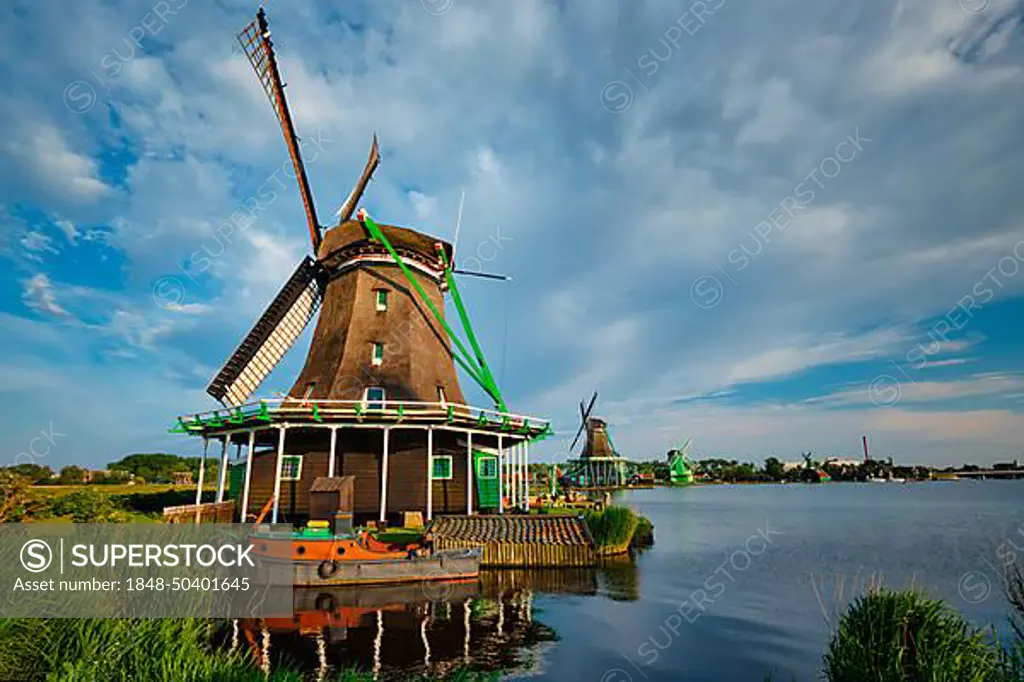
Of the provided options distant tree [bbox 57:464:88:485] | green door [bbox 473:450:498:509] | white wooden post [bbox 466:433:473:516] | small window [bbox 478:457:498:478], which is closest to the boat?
white wooden post [bbox 466:433:473:516]

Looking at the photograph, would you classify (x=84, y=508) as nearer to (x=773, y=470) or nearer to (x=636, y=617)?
A: (x=636, y=617)

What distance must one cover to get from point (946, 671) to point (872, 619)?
119cm

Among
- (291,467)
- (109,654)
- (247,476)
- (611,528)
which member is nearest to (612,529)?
(611,528)

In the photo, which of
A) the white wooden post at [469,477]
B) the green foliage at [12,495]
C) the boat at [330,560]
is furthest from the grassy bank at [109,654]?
the white wooden post at [469,477]

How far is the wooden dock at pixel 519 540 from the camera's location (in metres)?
20.7

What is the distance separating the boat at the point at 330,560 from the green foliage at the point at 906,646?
39.4ft

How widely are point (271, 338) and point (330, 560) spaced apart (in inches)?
668

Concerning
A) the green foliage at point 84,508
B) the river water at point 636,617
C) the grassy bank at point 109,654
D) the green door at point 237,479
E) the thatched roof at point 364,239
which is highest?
the thatched roof at point 364,239

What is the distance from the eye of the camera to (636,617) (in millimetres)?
14273

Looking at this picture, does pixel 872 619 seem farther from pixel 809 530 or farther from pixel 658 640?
pixel 809 530

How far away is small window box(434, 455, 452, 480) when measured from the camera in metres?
25.2

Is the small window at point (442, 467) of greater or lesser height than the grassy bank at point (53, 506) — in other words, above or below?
above

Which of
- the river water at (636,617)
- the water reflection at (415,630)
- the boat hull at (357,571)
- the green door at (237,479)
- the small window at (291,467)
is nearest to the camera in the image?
the water reflection at (415,630)

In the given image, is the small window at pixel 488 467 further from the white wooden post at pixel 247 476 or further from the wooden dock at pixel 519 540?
the white wooden post at pixel 247 476
